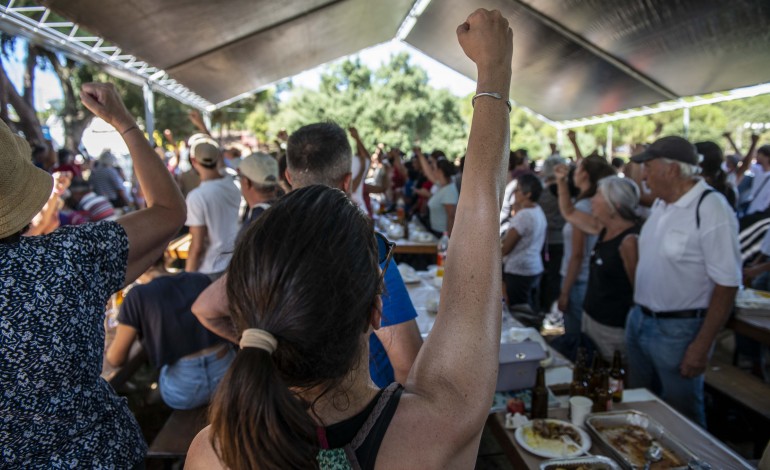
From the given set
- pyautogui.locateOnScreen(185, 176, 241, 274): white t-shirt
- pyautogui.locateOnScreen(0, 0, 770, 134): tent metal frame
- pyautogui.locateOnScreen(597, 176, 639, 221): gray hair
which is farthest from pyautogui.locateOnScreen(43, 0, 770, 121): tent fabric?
pyautogui.locateOnScreen(597, 176, 639, 221): gray hair

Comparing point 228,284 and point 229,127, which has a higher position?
point 229,127

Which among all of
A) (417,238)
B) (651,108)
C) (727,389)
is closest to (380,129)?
(651,108)

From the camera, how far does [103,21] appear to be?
5426mm

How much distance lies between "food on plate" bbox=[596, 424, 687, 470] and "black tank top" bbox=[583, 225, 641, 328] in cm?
127

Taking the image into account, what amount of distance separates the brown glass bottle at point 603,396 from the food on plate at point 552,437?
0.27 metres

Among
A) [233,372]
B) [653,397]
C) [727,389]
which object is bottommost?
[727,389]

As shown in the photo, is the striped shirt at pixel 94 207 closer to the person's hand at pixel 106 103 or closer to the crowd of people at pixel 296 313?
the crowd of people at pixel 296 313

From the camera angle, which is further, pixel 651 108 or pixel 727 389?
pixel 651 108

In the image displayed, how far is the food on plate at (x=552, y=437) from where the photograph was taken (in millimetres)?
1912

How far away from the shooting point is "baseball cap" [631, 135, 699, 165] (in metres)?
2.73

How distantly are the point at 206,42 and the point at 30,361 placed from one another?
24.4 feet

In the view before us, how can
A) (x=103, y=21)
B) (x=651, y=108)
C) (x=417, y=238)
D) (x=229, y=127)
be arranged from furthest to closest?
(x=229, y=127)
(x=651, y=108)
(x=417, y=238)
(x=103, y=21)

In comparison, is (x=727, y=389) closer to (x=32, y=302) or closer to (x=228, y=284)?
(x=228, y=284)

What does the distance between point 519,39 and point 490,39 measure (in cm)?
848
